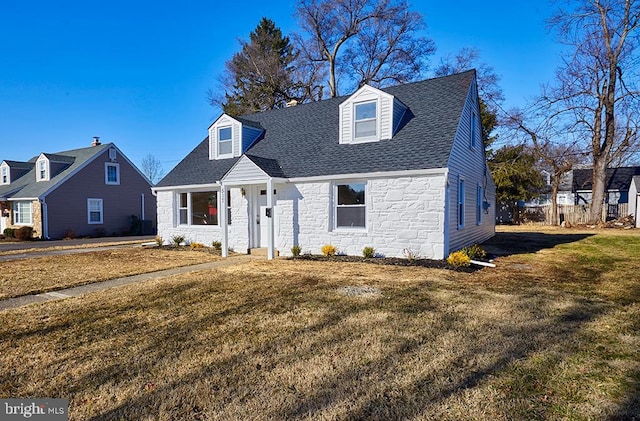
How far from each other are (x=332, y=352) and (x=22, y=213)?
1056 inches

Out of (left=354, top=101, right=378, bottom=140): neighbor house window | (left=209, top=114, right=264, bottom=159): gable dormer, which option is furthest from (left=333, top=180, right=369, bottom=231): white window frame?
(left=209, top=114, right=264, bottom=159): gable dormer

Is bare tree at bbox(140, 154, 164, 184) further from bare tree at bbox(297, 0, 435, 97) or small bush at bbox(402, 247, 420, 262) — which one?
small bush at bbox(402, 247, 420, 262)

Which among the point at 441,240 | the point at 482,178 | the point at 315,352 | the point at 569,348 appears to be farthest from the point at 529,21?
the point at 315,352

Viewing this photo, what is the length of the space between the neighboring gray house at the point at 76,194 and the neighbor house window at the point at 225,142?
13327 mm

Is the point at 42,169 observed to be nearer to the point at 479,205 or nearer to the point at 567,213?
the point at 479,205

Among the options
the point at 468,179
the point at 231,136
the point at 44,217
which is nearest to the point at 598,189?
the point at 468,179

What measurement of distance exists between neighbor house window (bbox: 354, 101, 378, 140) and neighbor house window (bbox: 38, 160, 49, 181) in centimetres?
2189

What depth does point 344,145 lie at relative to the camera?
11742mm

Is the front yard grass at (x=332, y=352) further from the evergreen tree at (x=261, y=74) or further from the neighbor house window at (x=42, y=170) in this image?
the evergreen tree at (x=261, y=74)

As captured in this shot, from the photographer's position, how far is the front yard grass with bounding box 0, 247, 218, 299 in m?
7.14

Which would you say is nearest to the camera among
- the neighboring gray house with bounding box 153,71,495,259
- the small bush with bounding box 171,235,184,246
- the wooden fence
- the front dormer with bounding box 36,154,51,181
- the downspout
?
the neighboring gray house with bounding box 153,71,495,259

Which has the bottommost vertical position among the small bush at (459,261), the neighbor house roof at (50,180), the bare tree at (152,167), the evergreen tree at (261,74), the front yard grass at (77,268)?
the front yard grass at (77,268)

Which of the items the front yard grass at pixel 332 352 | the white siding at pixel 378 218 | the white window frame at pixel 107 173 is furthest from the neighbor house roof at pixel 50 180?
the front yard grass at pixel 332 352

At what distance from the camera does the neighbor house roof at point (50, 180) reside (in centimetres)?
2169
